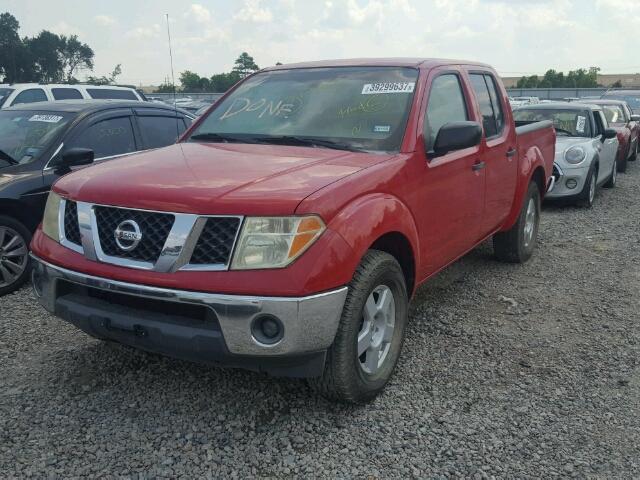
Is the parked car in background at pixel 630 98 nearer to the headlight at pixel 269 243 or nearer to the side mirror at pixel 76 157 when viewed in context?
the side mirror at pixel 76 157

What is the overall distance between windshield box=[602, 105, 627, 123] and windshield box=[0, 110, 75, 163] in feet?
38.6

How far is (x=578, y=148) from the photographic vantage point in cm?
891

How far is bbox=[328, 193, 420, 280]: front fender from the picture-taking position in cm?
283

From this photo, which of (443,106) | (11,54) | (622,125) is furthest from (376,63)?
(11,54)

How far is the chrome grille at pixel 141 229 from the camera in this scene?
9.02 feet

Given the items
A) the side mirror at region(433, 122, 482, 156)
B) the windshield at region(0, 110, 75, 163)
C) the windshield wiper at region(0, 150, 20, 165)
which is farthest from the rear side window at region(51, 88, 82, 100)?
the side mirror at region(433, 122, 482, 156)

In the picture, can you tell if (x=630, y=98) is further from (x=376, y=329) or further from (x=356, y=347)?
(x=356, y=347)

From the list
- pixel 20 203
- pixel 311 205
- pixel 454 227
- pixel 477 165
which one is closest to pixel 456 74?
pixel 477 165

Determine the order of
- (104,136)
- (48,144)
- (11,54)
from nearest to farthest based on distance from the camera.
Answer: (48,144) → (104,136) → (11,54)

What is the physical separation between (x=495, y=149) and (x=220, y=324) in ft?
9.78

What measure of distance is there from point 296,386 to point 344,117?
5.43ft

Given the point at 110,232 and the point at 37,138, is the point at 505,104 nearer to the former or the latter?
the point at 110,232

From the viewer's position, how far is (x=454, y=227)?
13.5 feet

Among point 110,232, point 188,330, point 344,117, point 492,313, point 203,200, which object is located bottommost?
point 492,313
